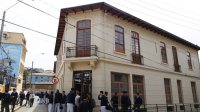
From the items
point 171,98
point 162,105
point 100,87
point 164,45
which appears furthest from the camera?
point 164,45

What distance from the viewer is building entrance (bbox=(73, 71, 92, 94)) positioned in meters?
14.4

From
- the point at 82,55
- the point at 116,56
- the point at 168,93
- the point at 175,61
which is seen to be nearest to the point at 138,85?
the point at 116,56

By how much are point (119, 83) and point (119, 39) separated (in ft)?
12.7

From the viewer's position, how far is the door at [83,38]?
1498cm

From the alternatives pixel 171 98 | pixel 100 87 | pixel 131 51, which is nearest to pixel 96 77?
pixel 100 87

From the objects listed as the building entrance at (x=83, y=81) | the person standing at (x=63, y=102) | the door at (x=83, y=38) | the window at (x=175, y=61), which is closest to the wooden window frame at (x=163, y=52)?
the window at (x=175, y=61)

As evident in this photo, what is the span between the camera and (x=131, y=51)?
56.9ft

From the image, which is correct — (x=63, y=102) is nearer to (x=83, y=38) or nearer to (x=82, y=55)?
(x=82, y=55)

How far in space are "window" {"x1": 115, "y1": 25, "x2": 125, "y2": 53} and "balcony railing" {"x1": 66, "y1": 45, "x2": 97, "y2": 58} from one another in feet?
8.01

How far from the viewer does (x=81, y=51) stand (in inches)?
594

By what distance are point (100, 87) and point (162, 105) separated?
8.02 meters

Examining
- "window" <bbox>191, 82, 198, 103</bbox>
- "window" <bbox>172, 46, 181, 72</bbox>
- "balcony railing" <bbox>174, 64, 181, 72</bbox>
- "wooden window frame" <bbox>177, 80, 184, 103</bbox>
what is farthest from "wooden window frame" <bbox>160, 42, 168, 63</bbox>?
"window" <bbox>191, 82, 198, 103</bbox>

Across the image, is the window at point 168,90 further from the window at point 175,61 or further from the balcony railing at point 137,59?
the balcony railing at point 137,59

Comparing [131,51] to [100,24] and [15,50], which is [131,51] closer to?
[100,24]
